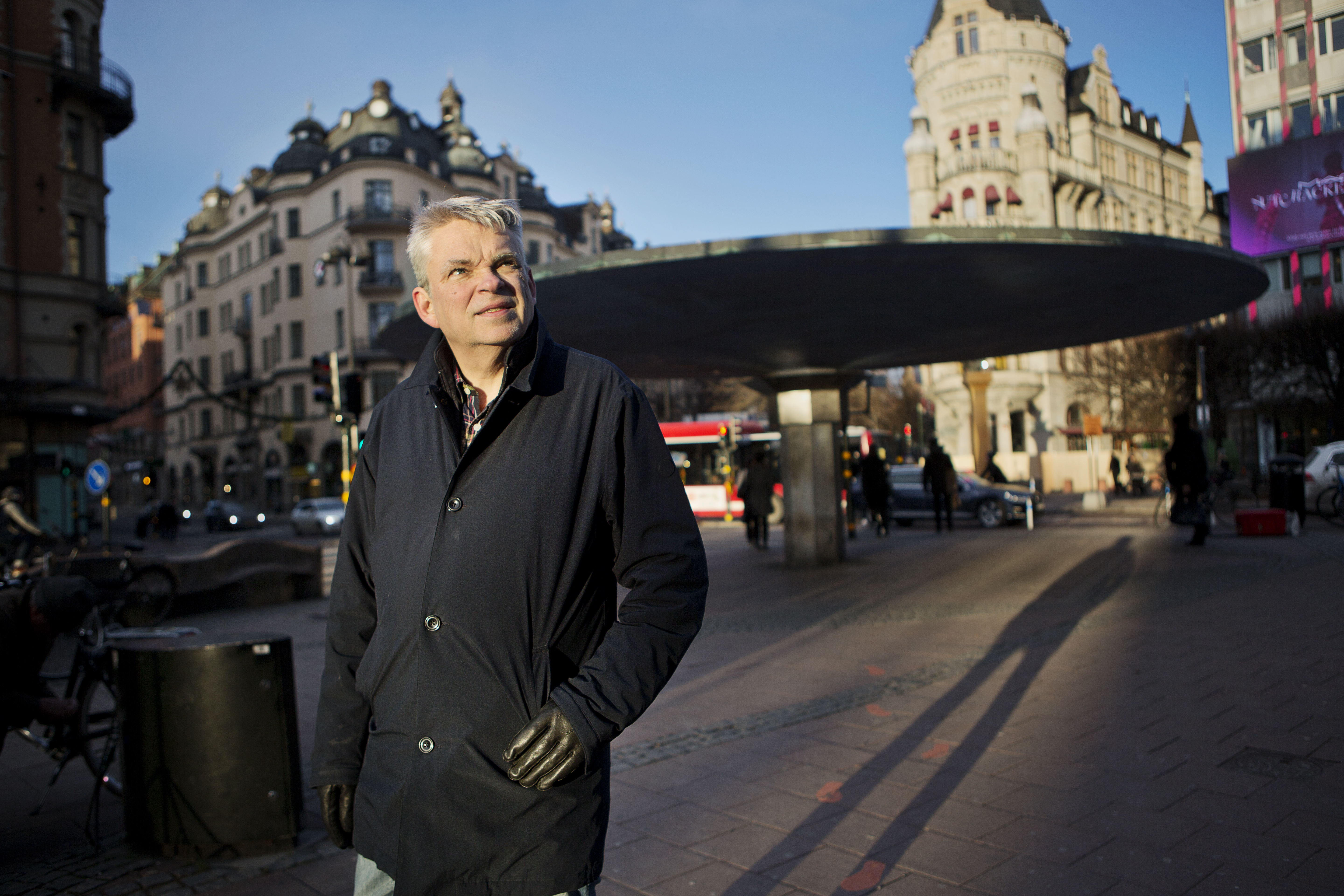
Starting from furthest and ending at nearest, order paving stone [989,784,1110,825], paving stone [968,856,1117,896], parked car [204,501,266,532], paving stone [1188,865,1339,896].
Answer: parked car [204,501,266,532] → paving stone [989,784,1110,825] → paving stone [968,856,1117,896] → paving stone [1188,865,1339,896]

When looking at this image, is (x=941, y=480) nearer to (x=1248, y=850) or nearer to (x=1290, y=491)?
(x=1290, y=491)

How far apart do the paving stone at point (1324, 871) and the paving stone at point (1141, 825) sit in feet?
1.38

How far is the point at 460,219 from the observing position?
223cm

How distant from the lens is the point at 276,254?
193ft

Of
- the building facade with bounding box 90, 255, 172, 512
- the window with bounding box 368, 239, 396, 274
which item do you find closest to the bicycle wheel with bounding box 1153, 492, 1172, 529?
the window with bounding box 368, 239, 396, 274

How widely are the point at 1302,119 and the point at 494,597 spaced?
53.7 m

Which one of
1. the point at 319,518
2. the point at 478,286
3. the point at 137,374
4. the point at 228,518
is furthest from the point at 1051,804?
the point at 137,374

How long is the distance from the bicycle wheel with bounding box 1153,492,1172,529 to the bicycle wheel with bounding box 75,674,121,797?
62.9 feet

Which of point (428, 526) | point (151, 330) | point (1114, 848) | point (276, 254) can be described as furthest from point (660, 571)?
point (151, 330)

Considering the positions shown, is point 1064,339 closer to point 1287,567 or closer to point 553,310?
point 1287,567

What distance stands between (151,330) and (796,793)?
Result: 98462mm

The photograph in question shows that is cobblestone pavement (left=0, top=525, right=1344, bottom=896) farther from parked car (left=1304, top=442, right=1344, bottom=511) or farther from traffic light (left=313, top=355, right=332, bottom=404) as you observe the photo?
parked car (left=1304, top=442, right=1344, bottom=511)

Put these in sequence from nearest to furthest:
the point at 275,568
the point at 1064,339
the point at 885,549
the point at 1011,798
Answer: the point at 1011,798
the point at 275,568
the point at 1064,339
the point at 885,549

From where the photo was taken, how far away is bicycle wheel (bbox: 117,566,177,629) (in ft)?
35.5
